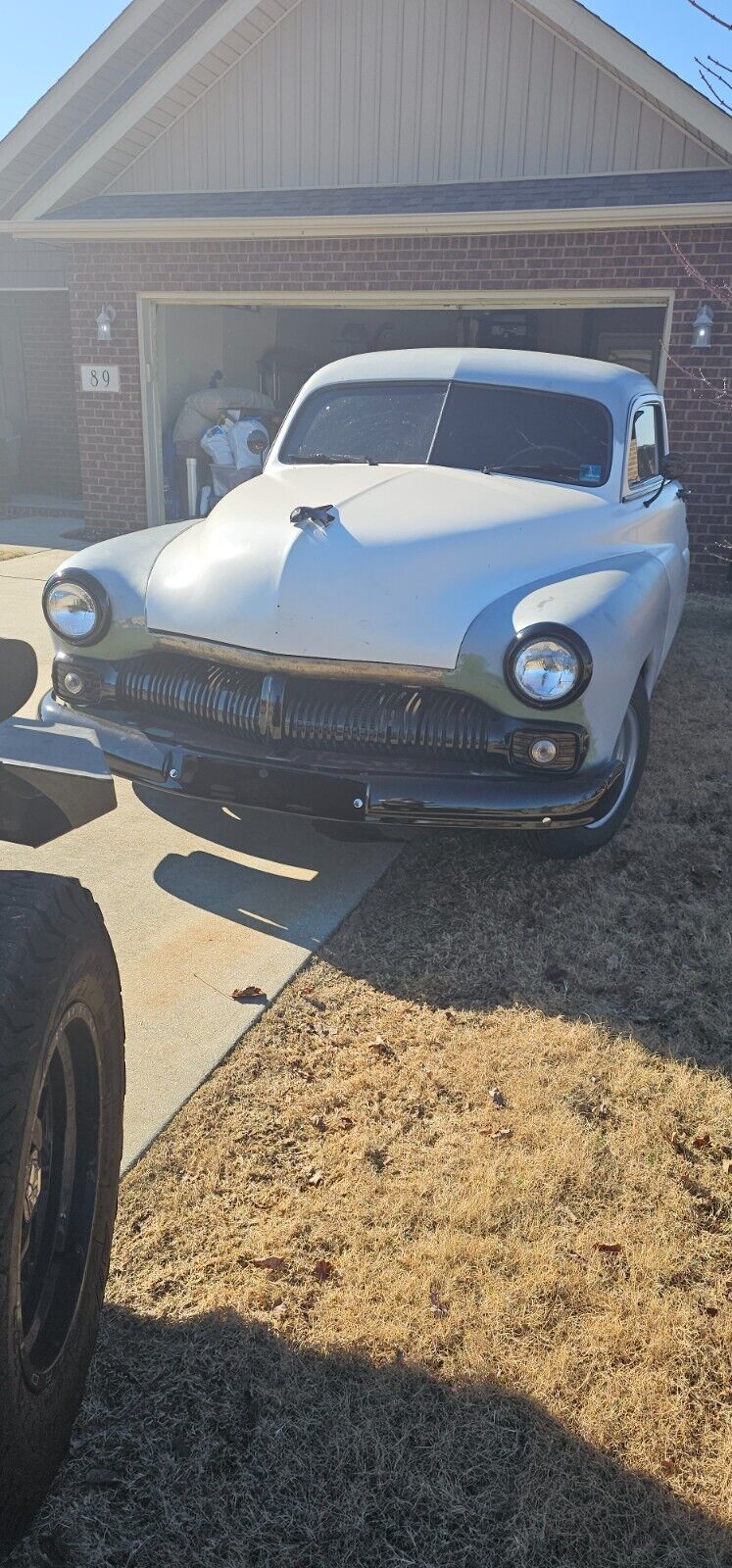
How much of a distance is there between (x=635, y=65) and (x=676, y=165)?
0.85m

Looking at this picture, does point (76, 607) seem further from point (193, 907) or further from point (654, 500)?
point (654, 500)

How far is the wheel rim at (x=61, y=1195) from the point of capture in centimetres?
189

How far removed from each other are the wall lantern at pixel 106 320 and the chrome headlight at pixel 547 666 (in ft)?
31.6

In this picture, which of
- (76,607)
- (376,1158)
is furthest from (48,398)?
(376,1158)

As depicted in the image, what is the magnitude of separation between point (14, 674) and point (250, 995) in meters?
1.59

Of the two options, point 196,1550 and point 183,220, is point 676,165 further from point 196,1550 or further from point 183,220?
point 196,1550

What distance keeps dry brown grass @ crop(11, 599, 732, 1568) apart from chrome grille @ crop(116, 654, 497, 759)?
2.15 ft

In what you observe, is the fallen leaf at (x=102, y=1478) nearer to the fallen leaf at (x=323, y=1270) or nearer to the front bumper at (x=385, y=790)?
the fallen leaf at (x=323, y=1270)

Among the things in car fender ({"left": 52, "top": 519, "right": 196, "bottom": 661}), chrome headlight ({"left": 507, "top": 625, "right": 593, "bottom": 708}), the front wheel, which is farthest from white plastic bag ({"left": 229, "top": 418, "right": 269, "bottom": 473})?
chrome headlight ({"left": 507, "top": 625, "right": 593, "bottom": 708})

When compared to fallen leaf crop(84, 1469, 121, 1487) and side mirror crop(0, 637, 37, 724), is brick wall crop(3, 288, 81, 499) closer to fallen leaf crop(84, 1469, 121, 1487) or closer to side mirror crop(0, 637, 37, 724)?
side mirror crop(0, 637, 37, 724)

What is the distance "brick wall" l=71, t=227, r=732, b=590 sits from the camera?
977 centimetres

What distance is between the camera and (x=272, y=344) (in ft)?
54.2

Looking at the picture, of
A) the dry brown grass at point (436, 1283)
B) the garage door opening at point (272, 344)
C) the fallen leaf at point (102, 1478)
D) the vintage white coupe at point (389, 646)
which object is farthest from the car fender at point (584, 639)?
the garage door opening at point (272, 344)

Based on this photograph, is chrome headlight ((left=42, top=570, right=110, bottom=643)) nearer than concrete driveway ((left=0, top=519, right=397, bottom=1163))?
No
